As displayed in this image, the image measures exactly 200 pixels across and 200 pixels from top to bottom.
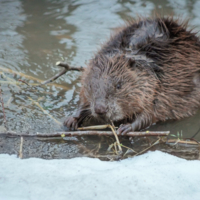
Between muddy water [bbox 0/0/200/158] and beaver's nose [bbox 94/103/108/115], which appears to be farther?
muddy water [bbox 0/0/200/158]

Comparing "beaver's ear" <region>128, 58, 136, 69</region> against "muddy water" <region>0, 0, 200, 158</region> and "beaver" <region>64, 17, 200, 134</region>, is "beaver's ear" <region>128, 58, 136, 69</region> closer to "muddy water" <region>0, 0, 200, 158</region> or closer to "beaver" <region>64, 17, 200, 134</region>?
"beaver" <region>64, 17, 200, 134</region>

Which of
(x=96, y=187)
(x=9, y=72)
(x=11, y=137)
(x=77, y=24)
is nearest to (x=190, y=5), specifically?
(x=77, y=24)

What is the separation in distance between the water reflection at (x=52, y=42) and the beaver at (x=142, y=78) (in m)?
0.20

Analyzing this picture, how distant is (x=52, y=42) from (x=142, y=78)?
2049mm

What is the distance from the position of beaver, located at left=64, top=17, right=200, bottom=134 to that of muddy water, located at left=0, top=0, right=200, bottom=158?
18 centimetres

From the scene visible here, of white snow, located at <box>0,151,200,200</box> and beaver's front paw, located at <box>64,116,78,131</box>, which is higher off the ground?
white snow, located at <box>0,151,200,200</box>

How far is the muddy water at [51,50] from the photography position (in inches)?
111

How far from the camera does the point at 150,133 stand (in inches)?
94.7

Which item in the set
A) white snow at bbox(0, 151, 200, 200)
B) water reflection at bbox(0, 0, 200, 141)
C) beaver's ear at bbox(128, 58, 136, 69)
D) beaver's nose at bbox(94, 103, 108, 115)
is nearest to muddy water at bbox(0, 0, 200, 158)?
water reflection at bbox(0, 0, 200, 141)

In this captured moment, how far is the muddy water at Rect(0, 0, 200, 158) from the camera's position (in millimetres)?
2830

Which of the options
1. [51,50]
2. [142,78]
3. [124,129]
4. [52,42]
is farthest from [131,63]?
[52,42]

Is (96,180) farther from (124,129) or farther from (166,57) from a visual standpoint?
(166,57)

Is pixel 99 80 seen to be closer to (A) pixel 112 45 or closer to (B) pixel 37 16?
(A) pixel 112 45

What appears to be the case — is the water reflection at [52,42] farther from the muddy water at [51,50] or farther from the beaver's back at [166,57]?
the beaver's back at [166,57]
